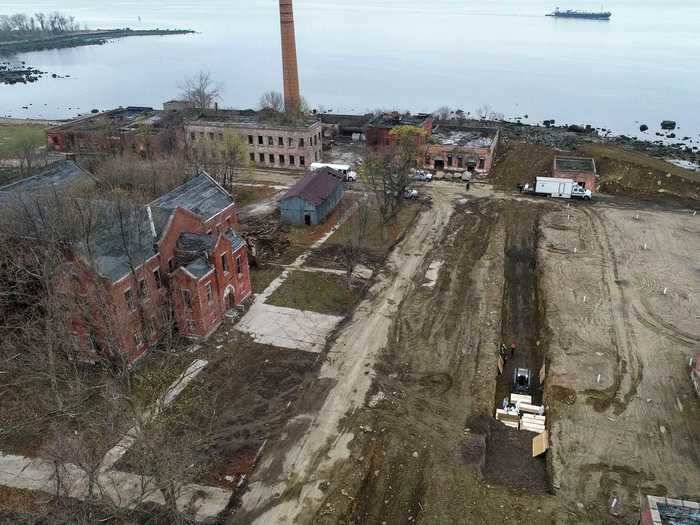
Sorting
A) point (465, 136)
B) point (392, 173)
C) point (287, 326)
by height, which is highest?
point (465, 136)

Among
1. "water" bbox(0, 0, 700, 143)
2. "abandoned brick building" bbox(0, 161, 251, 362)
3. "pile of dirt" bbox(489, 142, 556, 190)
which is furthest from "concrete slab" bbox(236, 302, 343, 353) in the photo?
"water" bbox(0, 0, 700, 143)

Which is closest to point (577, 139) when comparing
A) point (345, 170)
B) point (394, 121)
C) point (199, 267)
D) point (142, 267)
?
point (394, 121)

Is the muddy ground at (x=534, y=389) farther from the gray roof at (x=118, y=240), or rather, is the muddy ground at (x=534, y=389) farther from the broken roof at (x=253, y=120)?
the broken roof at (x=253, y=120)

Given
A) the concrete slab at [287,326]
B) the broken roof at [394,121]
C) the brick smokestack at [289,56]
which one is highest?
the brick smokestack at [289,56]

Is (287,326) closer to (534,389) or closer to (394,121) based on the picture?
(534,389)

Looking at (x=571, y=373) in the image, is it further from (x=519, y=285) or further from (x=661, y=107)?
(x=661, y=107)

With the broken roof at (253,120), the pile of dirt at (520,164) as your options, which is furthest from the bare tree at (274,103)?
the pile of dirt at (520,164)

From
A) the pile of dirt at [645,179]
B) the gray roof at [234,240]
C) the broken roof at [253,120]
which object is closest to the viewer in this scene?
the gray roof at [234,240]
